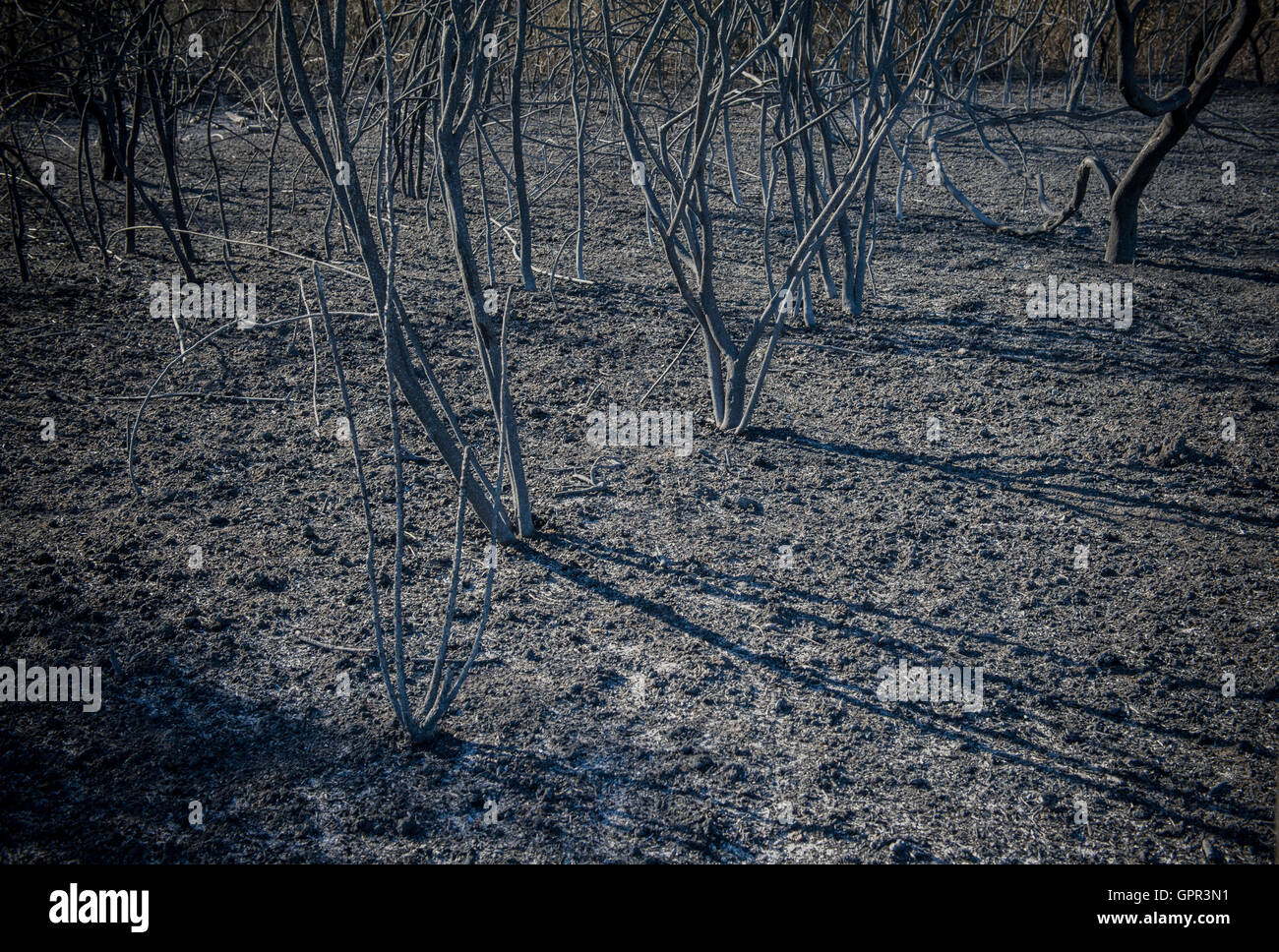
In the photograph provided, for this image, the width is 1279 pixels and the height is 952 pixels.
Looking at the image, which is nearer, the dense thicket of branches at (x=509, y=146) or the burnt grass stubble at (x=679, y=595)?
the burnt grass stubble at (x=679, y=595)

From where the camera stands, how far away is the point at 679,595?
251 centimetres

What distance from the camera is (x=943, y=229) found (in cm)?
562

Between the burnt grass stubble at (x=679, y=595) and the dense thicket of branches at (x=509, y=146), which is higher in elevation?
the dense thicket of branches at (x=509, y=146)

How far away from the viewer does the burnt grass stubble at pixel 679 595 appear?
183 centimetres

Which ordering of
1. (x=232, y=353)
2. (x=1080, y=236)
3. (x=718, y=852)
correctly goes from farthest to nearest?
1. (x=1080, y=236)
2. (x=232, y=353)
3. (x=718, y=852)

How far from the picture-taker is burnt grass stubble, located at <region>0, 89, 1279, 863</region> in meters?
1.83

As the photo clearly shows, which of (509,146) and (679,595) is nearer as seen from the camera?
(679,595)

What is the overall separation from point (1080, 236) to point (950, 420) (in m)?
2.74

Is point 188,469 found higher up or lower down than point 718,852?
higher up

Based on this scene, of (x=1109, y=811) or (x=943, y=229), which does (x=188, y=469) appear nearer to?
(x=1109, y=811)

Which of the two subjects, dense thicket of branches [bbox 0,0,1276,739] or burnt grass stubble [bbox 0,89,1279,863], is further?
dense thicket of branches [bbox 0,0,1276,739]

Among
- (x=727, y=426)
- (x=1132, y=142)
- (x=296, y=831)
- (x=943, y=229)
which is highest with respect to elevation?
(x=1132, y=142)

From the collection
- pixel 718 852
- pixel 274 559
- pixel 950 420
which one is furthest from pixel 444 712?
pixel 950 420

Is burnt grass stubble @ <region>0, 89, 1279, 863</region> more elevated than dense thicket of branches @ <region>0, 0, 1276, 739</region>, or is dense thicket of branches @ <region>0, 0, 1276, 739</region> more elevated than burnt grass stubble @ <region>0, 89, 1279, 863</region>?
dense thicket of branches @ <region>0, 0, 1276, 739</region>
